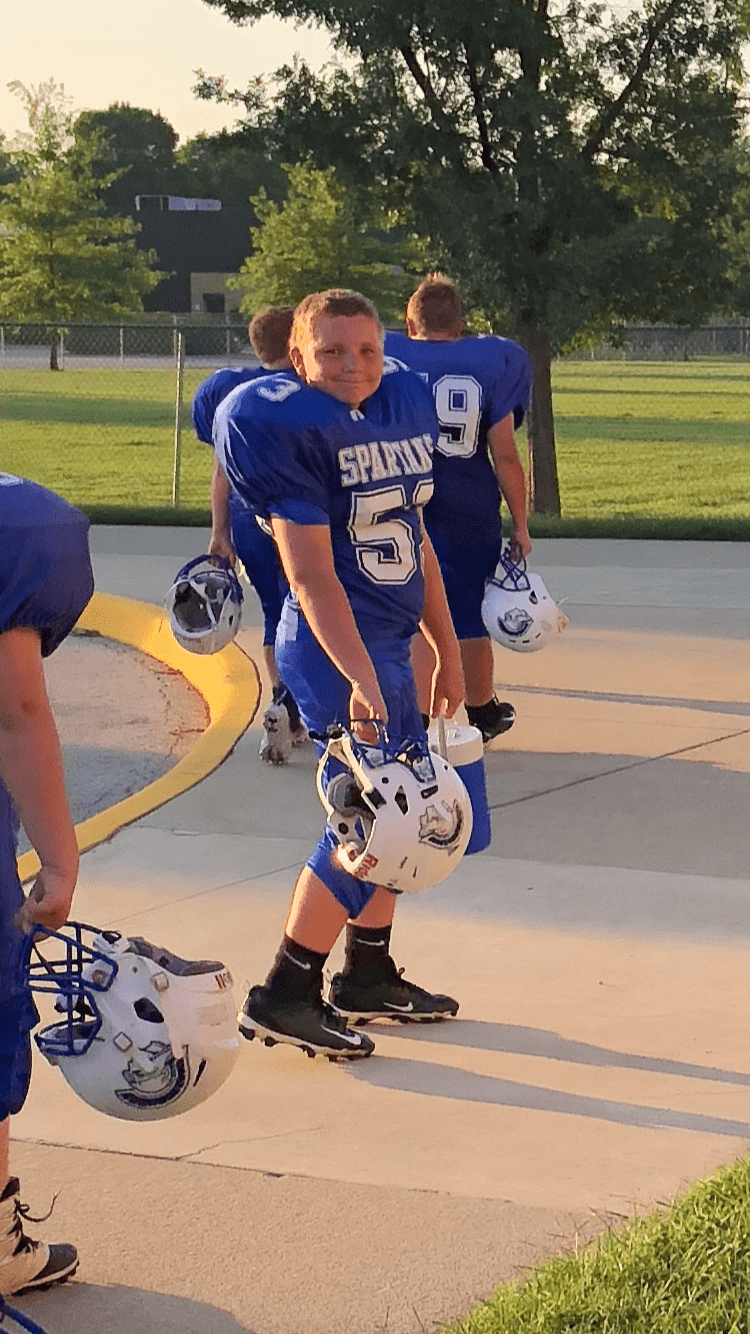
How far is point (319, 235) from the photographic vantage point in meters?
54.1

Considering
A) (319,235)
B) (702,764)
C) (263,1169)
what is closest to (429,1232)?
(263,1169)

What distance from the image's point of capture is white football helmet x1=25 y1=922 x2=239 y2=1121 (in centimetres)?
321

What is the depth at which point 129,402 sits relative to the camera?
43.1m

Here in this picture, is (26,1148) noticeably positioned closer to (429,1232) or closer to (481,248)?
(429,1232)

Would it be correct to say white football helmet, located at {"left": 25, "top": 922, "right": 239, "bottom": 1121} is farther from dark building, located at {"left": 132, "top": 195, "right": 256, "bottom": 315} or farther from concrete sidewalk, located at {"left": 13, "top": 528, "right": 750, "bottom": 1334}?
dark building, located at {"left": 132, "top": 195, "right": 256, "bottom": 315}

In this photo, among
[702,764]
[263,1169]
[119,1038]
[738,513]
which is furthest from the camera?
[738,513]

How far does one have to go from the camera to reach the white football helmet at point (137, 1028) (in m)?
3.21

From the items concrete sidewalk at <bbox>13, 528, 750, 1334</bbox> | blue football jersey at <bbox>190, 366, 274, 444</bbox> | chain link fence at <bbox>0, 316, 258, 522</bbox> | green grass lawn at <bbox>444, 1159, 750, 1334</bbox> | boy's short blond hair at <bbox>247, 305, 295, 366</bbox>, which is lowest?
chain link fence at <bbox>0, 316, 258, 522</bbox>

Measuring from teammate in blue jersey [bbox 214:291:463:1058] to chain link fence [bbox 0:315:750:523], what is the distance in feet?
38.1

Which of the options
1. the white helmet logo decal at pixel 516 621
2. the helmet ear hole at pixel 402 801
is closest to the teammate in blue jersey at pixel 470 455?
the white helmet logo decal at pixel 516 621

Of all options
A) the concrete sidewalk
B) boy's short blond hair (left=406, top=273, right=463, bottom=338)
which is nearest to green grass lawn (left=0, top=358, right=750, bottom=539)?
boy's short blond hair (left=406, top=273, right=463, bottom=338)

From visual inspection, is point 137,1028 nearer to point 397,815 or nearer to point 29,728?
point 29,728

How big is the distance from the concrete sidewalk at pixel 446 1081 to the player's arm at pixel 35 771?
2.63ft

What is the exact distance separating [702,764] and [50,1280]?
15.1 feet
